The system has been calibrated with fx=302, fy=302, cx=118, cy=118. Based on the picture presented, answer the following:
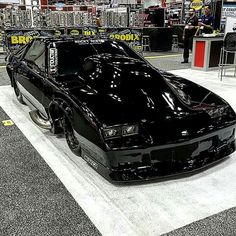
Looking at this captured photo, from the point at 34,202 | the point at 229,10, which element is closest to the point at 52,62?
the point at 34,202

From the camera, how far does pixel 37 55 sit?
3.71 m

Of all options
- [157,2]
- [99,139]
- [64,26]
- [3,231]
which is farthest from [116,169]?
[157,2]

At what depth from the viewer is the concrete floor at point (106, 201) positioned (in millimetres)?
1964

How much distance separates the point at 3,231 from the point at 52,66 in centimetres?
182

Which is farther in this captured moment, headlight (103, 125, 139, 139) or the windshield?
the windshield

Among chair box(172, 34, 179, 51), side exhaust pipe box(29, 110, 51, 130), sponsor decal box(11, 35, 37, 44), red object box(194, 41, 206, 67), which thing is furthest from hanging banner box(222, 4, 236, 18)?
side exhaust pipe box(29, 110, 51, 130)

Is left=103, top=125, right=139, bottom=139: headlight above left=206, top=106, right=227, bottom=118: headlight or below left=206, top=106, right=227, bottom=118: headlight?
below

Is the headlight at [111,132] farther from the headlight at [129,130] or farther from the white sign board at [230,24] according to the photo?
the white sign board at [230,24]

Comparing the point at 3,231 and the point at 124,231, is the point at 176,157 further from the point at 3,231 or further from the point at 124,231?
the point at 3,231

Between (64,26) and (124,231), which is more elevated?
(64,26)

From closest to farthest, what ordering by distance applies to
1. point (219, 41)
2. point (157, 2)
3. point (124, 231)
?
point (124, 231) < point (219, 41) < point (157, 2)

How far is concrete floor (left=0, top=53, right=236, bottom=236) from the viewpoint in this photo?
196 cm

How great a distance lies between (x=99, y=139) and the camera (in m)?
2.24

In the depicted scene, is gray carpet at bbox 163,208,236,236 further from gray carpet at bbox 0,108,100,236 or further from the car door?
the car door
